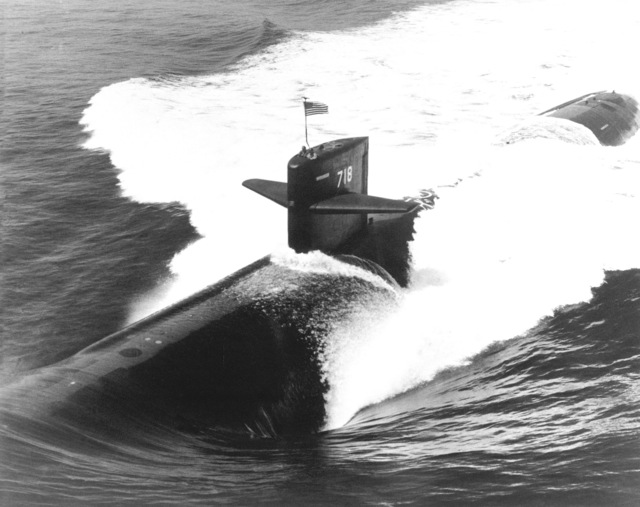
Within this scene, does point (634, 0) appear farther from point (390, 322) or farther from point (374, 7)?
point (390, 322)

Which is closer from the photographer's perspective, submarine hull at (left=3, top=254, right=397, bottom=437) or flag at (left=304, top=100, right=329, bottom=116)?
submarine hull at (left=3, top=254, right=397, bottom=437)

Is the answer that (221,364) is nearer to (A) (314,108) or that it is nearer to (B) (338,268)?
(B) (338,268)

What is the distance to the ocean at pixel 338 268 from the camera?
6.00 m

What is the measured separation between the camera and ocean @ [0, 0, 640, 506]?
600 centimetres

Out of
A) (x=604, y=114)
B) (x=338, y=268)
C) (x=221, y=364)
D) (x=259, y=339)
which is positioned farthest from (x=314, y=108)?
(x=604, y=114)

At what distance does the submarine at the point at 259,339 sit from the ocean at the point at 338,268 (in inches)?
7.9

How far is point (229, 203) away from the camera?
14148 millimetres

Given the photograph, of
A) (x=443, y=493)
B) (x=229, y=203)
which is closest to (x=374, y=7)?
(x=229, y=203)

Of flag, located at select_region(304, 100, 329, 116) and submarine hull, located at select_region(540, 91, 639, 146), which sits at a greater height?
flag, located at select_region(304, 100, 329, 116)

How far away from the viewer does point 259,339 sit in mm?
8031

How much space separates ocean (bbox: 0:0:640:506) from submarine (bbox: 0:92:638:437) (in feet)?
0.66

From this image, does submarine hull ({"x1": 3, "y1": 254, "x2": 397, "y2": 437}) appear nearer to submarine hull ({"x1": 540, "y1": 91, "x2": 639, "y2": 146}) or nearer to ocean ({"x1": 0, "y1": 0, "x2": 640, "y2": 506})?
ocean ({"x1": 0, "y1": 0, "x2": 640, "y2": 506})

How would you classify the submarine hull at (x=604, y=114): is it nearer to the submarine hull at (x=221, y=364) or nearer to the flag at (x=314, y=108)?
the flag at (x=314, y=108)

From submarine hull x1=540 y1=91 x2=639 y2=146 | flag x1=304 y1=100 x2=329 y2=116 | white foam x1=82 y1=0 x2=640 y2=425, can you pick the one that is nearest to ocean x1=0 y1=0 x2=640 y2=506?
white foam x1=82 y1=0 x2=640 y2=425
